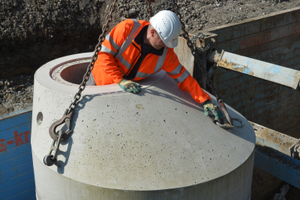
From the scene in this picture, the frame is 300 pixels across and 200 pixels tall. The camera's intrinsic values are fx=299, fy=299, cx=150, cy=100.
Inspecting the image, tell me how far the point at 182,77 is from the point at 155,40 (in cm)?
55

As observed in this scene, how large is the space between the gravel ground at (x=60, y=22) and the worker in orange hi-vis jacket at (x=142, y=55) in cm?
396

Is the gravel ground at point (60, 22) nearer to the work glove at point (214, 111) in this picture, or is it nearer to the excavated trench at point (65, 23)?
the excavated trench at point (65, 23)

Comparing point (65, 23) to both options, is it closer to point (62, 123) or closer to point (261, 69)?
point (261, 69)

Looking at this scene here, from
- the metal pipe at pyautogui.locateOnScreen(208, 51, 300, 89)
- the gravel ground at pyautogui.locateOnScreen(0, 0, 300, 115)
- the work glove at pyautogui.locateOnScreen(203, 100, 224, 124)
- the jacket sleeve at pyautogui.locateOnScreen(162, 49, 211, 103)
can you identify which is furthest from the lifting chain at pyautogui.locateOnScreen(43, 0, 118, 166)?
the gravel ground at pyautogui.locateOnScreen(0, 0, 300, 115)

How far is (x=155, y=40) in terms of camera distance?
309cm

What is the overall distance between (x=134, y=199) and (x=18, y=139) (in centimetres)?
333

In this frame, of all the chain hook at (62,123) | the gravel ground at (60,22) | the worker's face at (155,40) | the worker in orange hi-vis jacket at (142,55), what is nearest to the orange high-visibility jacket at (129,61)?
the worker in orange hi-vis jacket at (142,55)

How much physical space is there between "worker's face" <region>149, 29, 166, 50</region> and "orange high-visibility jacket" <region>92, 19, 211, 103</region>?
0.12 m

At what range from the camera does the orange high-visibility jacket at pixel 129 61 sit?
3.17 meters

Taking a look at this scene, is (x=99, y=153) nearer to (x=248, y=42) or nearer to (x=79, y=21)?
(x=248, y=42)

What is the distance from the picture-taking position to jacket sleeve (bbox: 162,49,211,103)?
334 centimetres

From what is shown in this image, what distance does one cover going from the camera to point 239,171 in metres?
2.93

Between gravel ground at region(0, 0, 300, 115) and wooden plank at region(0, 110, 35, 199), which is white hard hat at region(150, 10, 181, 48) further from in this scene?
gravel ground at region(0, 0, 300, 115)

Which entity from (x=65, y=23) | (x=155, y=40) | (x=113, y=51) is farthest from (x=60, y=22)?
(x=155, y=40)
